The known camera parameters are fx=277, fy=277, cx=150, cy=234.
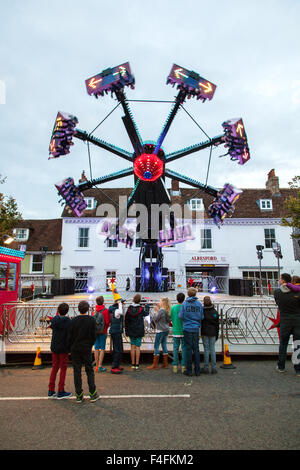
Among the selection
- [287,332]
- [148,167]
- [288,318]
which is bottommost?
[287,332]

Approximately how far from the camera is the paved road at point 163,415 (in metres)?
3.37

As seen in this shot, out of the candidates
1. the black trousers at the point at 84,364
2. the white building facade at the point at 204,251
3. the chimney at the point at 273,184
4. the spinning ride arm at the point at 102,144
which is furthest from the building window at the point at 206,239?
the black trousers at the point at 84,364

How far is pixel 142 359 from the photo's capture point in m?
7.48

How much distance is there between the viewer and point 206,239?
93.1 ft

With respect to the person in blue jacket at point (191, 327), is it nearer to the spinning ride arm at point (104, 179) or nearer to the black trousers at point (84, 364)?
the black trousers at point (84, 364)

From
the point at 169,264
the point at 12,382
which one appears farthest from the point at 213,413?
the point at 169,264

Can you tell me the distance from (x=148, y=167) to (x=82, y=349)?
975 centimetres

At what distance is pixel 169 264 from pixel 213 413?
77.9 feet

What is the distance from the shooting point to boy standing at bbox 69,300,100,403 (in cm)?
476

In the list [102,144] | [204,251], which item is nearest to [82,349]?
[102,144]

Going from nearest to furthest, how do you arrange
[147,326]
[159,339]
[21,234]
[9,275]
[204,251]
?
[159,339] → [147,326] → [9,275] → [204,251] → [21,234]

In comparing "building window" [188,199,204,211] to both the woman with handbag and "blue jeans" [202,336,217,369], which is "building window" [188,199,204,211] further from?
"blue jeans" [202,336,217,369]

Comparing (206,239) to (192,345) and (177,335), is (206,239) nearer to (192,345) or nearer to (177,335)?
(177,335)

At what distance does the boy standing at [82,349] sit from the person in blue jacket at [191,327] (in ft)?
7.12
